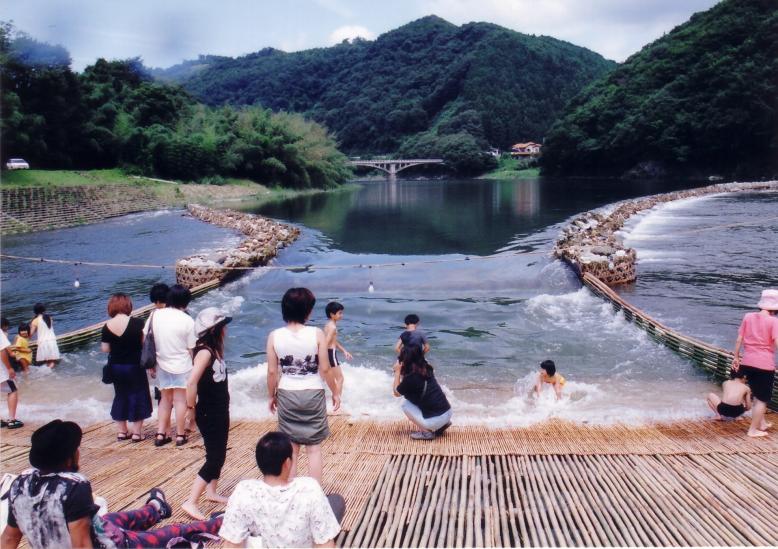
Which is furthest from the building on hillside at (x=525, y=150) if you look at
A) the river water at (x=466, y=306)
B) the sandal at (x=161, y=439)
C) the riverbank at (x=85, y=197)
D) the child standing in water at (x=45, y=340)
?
the sandal at (x=161, y=439)

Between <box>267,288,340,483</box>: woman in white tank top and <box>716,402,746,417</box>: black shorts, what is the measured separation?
14.6 feet

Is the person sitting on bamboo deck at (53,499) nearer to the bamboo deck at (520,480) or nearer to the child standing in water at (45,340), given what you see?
the bamboo deck at (520,480)

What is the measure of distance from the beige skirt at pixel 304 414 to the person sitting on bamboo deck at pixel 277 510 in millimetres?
1161

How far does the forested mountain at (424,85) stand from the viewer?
120 metres

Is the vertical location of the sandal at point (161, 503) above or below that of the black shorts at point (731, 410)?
above

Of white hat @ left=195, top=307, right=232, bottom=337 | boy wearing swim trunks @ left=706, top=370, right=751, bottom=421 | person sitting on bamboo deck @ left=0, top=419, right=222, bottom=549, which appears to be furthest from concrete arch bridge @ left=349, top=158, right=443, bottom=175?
person sitting on bamboo deck @ left=0, top=419, right=222, bottom=549

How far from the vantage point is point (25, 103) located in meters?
42.4

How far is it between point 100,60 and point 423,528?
234 ft

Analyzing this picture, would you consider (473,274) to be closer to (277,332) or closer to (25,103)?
(277,332)

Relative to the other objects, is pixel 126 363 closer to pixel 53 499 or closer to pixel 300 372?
pixel 300 372

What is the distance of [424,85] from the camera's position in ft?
486

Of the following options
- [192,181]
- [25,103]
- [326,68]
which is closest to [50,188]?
[25,103]

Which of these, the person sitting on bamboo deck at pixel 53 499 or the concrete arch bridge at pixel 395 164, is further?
the concrete arch bridge at pixel 395 164

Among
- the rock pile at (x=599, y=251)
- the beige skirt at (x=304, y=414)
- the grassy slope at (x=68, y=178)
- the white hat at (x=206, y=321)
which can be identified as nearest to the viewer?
the beige skirt at (x=304, y=414)
